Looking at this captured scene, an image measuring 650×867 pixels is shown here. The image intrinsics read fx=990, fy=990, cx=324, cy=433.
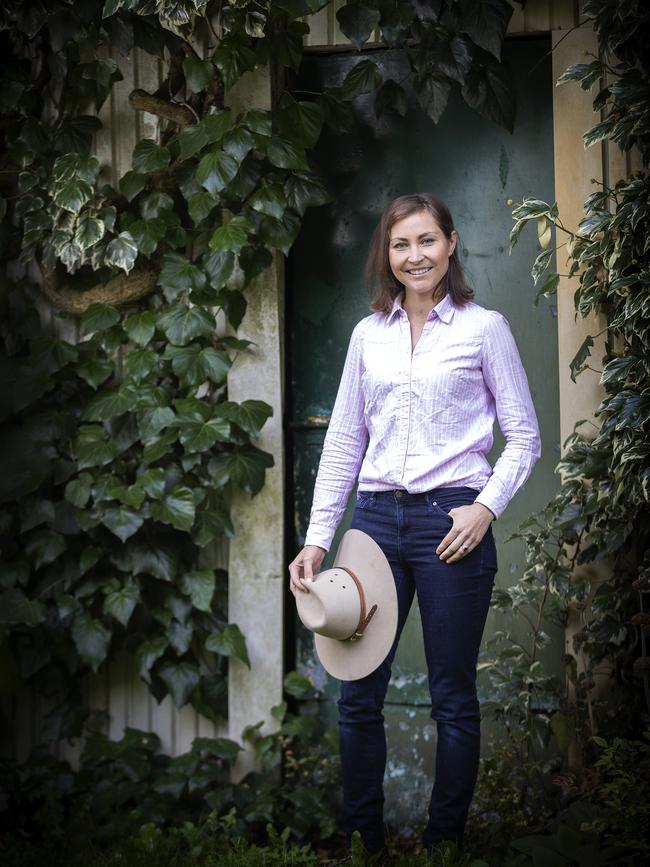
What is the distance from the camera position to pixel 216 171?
313 centimetres

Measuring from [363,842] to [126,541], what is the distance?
1319mm

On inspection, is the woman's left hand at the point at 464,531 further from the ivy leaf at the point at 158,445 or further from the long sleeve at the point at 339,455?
the ivy leaf at the point at 158,445

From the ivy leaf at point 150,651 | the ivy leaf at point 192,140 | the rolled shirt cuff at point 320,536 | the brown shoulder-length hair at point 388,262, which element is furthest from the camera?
Answer: the ivy leaf at point 150,651

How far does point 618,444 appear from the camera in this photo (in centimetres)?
279

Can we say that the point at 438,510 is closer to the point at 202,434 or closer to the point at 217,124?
the point at 202,434

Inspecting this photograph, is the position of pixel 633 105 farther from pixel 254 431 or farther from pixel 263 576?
pixel 263 576

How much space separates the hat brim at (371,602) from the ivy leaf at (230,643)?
809 millimetres

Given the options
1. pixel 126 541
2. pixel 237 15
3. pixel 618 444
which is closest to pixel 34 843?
pixel 126 541

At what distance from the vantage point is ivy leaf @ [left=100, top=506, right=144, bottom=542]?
10.8 feet

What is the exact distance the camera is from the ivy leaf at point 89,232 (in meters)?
3.24

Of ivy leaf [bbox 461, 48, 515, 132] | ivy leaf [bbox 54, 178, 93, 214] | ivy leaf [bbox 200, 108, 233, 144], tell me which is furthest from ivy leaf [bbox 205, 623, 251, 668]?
ivy leaf [bbox 461, 48, 515, 132]

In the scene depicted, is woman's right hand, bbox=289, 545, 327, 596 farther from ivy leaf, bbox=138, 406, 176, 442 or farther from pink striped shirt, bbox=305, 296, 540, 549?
ivy leaf, bbox=138, 406, 176, 442

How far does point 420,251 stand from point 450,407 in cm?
42

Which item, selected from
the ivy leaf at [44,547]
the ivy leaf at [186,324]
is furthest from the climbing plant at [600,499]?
the ivy leaf at [44,547]
